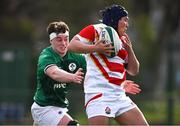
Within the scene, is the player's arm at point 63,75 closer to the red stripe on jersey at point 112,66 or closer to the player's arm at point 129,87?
the red stripe on jersey at point 112,66

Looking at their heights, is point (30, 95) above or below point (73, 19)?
below

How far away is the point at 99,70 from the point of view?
8.87m

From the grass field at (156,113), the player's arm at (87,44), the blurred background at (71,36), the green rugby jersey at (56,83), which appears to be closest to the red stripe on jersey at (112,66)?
the player's arm at (87,44)

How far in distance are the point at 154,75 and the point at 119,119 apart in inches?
881

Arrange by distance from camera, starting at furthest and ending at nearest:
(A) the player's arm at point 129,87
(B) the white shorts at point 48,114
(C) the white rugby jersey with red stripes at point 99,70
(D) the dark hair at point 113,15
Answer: (B) the white shorts at point 48,114, (A) the player's arm at point 129,87, (D) the dark hair at point 113,15, (C) the white rugby jersey with red stripes at point 99,70

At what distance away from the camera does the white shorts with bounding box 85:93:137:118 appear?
877 cm

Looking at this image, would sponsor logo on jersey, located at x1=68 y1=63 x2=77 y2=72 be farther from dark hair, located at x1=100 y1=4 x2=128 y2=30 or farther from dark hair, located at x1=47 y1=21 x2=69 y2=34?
dark hair, located at x1=100 y1=4 x2=128 y2=30

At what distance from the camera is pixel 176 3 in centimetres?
2870

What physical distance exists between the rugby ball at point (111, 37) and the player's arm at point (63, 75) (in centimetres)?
48

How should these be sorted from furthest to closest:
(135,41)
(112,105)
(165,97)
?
(135,41) < (165,97) < (112,105)

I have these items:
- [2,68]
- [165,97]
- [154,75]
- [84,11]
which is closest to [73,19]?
[84,11]

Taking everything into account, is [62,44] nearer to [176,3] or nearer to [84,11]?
[176,3]

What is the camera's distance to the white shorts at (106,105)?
8.77m

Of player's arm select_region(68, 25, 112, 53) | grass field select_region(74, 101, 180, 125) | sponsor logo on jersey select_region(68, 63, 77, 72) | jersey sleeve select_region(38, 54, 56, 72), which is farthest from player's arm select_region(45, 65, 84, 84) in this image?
grass field select_region(74, 101, 180, 125)
